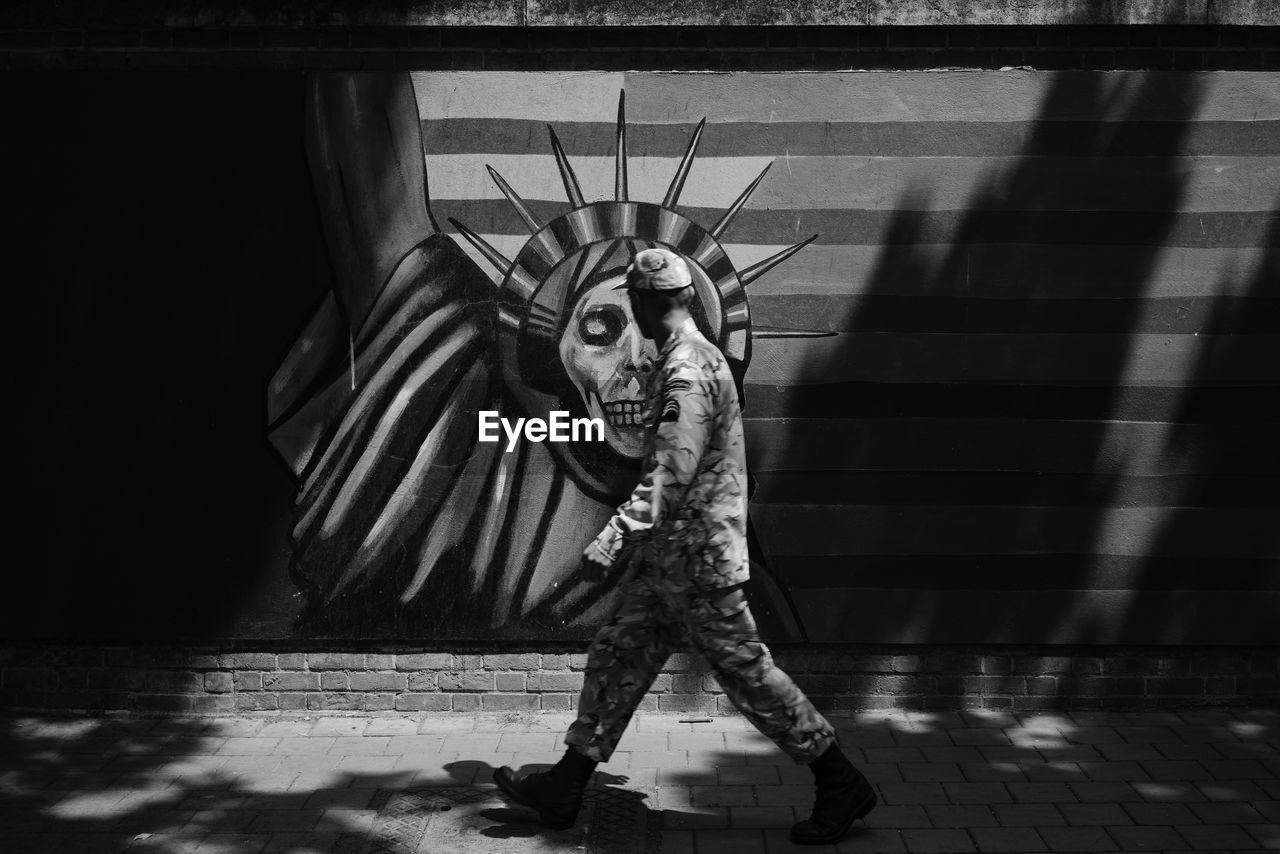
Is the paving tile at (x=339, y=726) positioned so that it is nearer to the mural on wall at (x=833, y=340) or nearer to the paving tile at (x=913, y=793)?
the mural on wall at (x=833, y=340)

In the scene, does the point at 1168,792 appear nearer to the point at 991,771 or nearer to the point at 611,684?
the point at 991,771

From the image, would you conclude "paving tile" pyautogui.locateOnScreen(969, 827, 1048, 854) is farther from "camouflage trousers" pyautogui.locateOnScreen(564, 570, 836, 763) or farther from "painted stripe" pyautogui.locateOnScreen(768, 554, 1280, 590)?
"painted stripe" pyautogui.locateOnScreen(768, 554, 1280, 590)

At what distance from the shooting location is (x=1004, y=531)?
19.2 feet

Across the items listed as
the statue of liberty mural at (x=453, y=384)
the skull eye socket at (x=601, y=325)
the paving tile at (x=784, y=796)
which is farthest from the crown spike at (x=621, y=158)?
the paving tile at (x=784, y=796)

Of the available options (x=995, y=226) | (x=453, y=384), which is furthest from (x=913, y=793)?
(x=453, y=384)

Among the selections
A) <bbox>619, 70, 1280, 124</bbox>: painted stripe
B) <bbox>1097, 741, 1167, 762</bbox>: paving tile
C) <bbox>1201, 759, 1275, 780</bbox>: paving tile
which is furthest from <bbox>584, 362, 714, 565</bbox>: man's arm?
<bbox>1201, 759, 1275, 780</bbox>: paving tile

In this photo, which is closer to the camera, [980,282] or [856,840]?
[856,840]

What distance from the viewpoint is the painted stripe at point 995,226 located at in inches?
227

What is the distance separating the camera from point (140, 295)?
19.2 ft

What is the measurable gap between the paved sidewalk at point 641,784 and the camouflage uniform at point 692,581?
1.46 feet

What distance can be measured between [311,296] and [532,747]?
218cm

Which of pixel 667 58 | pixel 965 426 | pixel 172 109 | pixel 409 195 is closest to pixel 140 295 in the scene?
pixel 172 109

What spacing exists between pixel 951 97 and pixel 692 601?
265cm

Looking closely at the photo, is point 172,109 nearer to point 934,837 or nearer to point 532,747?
point 532,747
